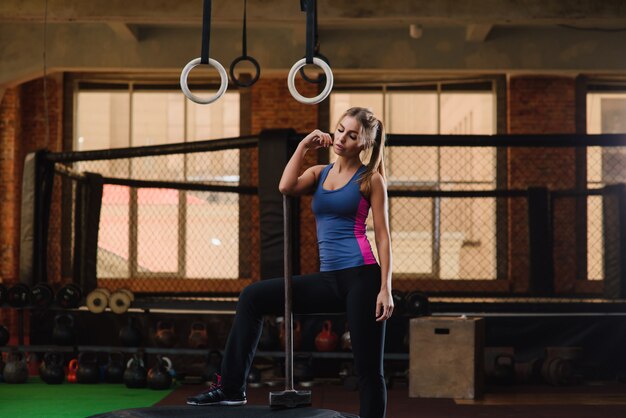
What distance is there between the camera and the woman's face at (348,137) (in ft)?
10.6

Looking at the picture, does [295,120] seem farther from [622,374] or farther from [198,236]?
[622,374]

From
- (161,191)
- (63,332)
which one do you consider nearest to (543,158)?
(161,191)

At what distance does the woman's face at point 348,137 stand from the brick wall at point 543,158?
8.22m

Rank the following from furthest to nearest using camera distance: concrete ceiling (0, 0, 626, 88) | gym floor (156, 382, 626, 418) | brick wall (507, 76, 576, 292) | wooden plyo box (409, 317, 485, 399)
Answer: brick wall (507, 76, 576, 292), concrete ceiling (0, 0, 626, 88), wooden plyo box (409, 317, 485, 399), gym floor (156, 382, 626, 418)

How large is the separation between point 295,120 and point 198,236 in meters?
1.95

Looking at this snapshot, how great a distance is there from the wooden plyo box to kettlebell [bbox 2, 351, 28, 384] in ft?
9.54

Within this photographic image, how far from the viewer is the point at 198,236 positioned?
454 inches

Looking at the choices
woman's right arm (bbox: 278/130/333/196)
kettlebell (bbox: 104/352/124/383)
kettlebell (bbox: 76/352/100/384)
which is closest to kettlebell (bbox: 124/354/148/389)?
kettlebell (bbox: 104/352/124/383)

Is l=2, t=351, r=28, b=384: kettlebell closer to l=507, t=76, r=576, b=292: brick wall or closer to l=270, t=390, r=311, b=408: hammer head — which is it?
l=270, t=390, r=311, b=408: hammer head

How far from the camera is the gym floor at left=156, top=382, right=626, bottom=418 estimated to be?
17.5 ft

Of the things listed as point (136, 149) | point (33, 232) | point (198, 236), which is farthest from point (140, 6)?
point (198, 236)

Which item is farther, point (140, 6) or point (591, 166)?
point (591, 166)

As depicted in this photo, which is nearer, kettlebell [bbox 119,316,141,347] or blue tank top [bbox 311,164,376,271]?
blue tank top [bbox 311,164,376,271]

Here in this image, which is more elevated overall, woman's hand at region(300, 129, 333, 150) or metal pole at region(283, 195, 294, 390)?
woman's hand at region(300, 129, 333, 150)
